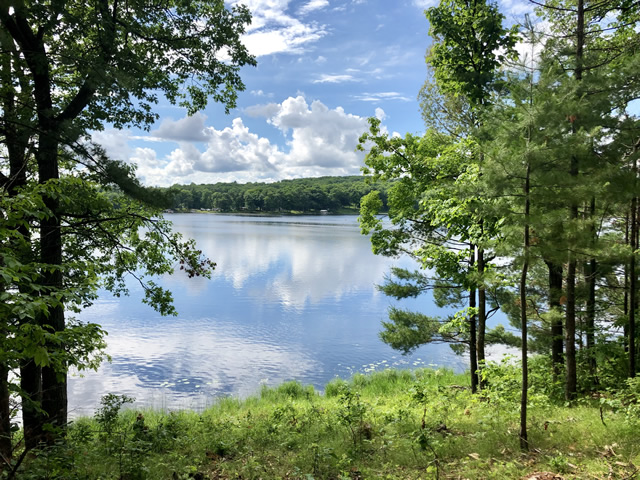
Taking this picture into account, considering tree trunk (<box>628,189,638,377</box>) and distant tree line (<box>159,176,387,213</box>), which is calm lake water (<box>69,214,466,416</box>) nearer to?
tree trunk (<box>628,189,638,377</box>)

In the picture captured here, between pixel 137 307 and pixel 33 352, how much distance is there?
72.3 ft

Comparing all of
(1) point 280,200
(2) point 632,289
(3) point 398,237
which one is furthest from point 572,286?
(1) point 280,200

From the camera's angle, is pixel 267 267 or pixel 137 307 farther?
pixel 267 267

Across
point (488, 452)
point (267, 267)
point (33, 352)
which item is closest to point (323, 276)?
point (267, 267)

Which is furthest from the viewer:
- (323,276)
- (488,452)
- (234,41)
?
(323,276)

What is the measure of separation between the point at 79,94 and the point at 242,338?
44.0 feet

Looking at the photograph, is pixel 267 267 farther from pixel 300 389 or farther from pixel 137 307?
pixel 300 389

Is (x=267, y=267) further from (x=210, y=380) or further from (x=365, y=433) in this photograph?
(x=365, y=433)

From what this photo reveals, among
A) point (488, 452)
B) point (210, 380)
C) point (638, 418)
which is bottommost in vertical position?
point (210, 380)

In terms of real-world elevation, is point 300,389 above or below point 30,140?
below

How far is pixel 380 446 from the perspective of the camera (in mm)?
5613

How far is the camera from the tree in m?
5.79

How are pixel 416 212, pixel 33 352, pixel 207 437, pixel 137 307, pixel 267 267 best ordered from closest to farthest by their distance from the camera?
pixel 33 352 → pixel 207 437 → pixel 416 212 → pixel 137 307 → pixel 267 267

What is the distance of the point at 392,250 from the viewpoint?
37.0 ft
